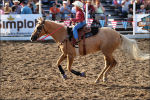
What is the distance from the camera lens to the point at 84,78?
8.30 m

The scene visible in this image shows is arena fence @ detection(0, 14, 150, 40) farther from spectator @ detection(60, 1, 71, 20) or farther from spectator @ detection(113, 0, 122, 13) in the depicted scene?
spectator @ detection(113, 0, 122, 13)

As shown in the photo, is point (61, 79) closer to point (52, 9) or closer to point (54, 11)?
point (54, 11)

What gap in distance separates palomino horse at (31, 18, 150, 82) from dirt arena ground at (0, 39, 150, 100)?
0.48 m

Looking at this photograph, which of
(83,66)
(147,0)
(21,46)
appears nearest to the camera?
(83,66)

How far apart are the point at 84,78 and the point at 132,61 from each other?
266 cm

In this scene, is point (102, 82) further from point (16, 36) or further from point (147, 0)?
point (147, 0)

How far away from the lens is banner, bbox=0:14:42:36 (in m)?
14.8

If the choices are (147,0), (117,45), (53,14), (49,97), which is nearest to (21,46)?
(53,14)

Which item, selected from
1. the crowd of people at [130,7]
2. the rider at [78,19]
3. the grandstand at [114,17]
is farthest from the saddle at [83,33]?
the crowd of people at [130,7]

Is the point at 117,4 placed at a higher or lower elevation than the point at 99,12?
higher

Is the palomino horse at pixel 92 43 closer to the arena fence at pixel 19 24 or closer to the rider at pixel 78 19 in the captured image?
the rider at pixel 78 19

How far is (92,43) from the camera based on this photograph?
8047 millimetres

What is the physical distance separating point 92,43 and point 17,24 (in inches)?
299

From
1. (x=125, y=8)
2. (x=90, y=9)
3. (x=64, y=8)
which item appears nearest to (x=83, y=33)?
(x=90, y=9)
